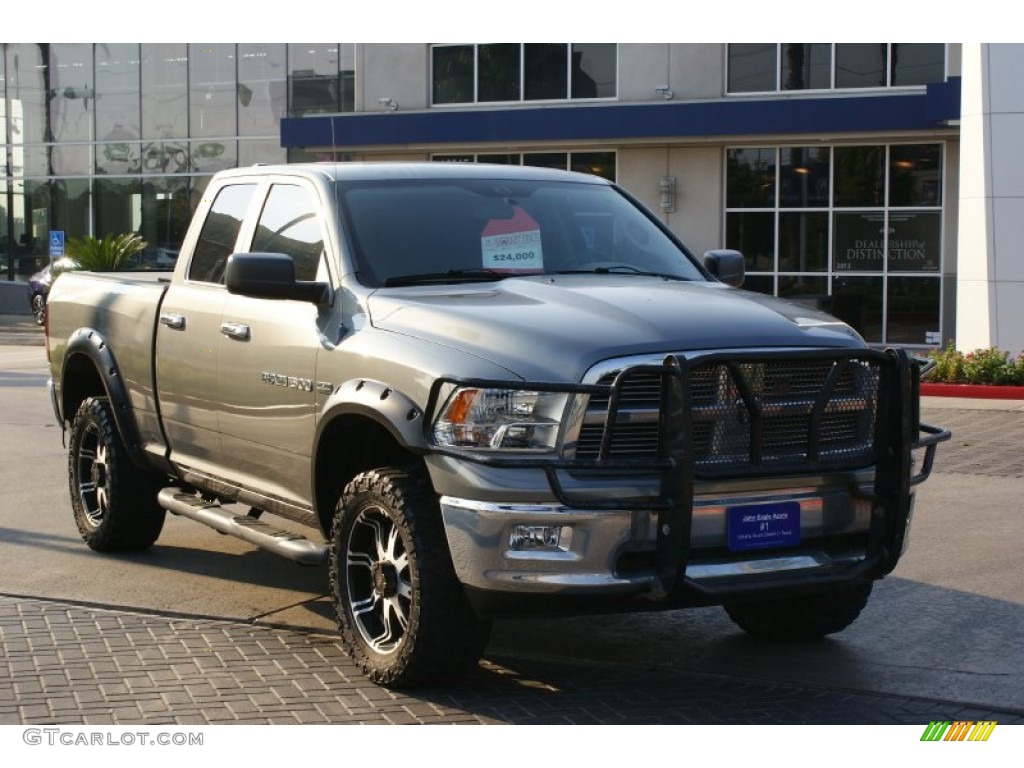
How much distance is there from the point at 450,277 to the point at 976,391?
12712 mm

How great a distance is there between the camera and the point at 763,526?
17.9 feet

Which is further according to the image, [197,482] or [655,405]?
[197,482]

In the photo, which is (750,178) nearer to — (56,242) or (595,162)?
(595,162)

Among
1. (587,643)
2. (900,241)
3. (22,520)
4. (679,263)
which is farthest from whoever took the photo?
(900,241)

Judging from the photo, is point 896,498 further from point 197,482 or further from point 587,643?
point 197,482

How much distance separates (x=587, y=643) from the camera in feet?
21.8

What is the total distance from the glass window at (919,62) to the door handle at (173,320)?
21310 millimetres

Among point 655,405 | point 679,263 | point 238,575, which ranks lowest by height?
point 238,575

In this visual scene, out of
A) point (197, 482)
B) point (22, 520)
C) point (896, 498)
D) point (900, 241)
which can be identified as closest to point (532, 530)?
point (896, 498)

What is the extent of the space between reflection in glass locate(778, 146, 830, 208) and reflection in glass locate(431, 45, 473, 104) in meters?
6.61

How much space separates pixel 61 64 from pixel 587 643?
37.6 m

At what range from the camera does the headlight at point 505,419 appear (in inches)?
207

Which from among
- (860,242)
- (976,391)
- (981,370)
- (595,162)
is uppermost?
(595,162)

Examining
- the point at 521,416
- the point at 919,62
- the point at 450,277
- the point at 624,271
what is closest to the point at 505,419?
the point at 521,416
